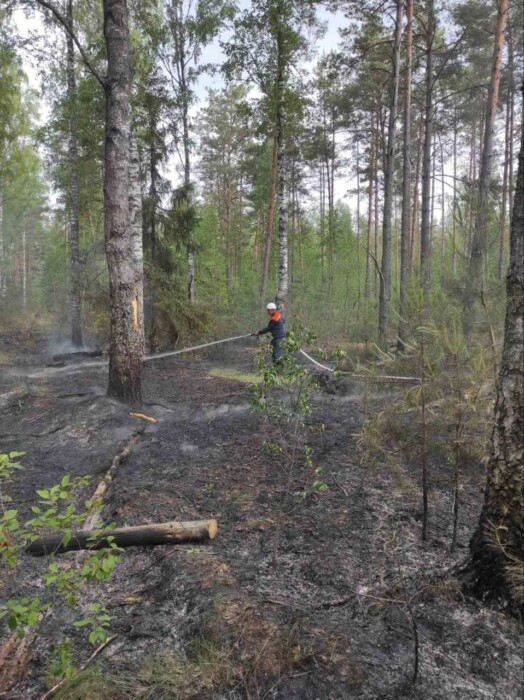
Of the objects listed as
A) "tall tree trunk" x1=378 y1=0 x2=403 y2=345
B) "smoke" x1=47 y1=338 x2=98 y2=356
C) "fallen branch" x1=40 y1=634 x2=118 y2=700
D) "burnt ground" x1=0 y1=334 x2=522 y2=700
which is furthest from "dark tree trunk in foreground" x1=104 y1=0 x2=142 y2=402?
"smoke" x1=47 y1=338 x2=98 y2=356

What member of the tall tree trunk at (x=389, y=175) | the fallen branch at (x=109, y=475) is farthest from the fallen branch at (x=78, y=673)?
the tall tree trunk at (x=389, y=175)

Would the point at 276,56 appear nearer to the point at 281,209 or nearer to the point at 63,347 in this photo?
the point at 281,209

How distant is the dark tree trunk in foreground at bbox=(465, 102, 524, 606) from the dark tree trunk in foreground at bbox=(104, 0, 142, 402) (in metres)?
5.91

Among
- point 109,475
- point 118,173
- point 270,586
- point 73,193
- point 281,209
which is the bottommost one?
point 270,586

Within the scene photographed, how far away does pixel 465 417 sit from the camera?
4.01m

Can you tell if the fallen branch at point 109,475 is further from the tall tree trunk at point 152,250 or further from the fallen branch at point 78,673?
the tall tree trunk at point 152,250

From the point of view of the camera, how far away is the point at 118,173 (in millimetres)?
6977

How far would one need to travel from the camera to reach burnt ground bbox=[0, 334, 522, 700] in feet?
7.53

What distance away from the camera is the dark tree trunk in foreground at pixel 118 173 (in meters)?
6.95

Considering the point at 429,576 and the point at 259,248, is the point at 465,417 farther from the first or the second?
the point at 259,248

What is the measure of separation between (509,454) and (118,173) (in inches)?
270

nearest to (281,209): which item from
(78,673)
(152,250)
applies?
(152,250)

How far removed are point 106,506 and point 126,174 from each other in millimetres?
5292

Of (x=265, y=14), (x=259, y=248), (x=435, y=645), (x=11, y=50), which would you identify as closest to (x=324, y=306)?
(x=259, y=248)
